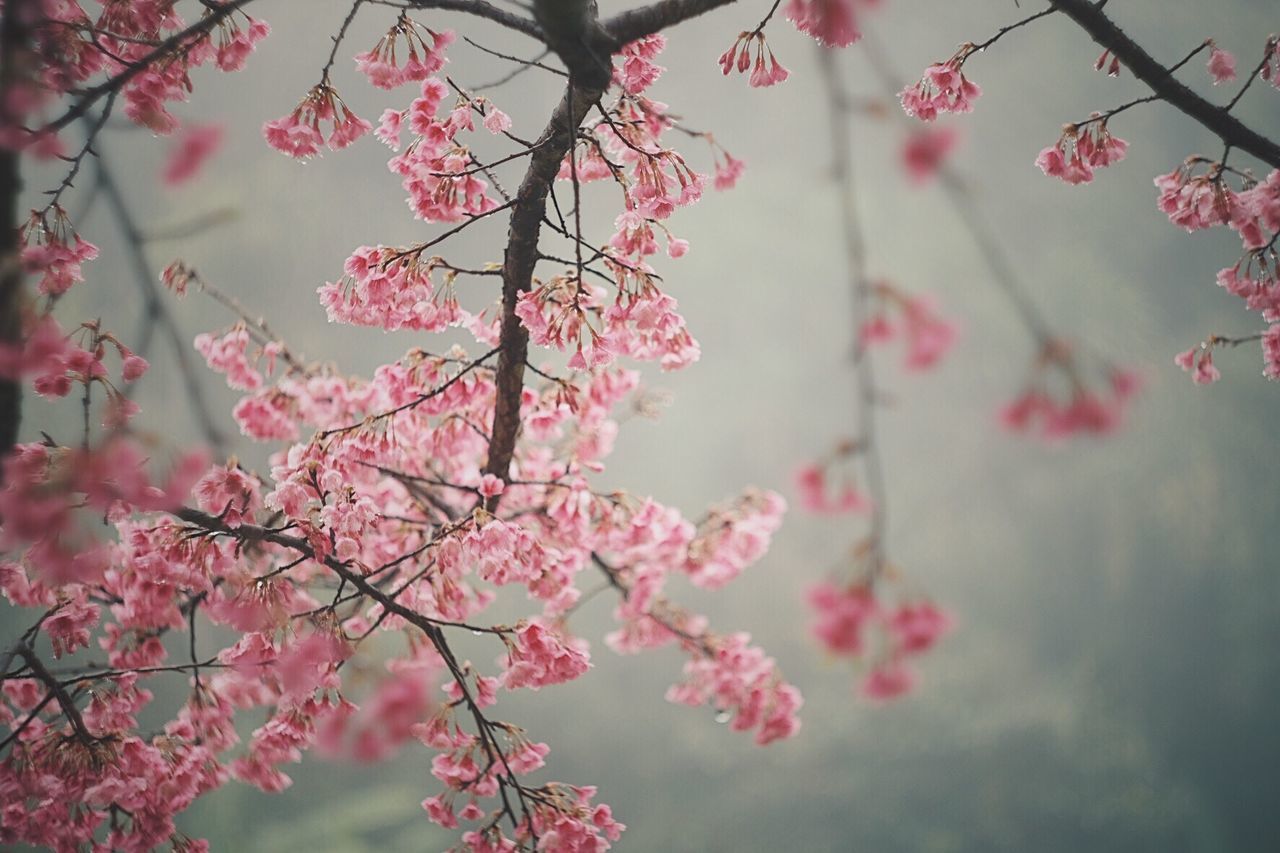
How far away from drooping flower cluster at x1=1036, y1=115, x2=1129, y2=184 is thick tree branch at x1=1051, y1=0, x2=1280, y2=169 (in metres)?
0.18

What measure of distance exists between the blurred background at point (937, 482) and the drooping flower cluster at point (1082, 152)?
4265 mm

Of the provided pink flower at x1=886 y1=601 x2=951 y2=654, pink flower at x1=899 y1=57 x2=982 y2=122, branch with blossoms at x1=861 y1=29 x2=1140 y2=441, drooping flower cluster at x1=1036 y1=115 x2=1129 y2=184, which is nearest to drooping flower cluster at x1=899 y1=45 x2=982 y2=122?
pink flower at x1=899 y1=57 x2=982 y2=122

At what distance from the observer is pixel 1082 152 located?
1.20 m

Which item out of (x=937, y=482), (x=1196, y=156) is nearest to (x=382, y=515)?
(x=1196, y=156)

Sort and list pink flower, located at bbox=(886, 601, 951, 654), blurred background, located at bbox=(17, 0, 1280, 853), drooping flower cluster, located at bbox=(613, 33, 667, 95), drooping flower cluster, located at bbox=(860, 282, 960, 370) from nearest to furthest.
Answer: drooping flower cluster, located at bbox=(860, 282, 960, 370), pink flower, located at bbox=(886, 601, 951, 654), drooping flower cluster, located at bbox=(613, 33, 667, 95), blurred background, located at bbox=(17, 0, 1280, 853)

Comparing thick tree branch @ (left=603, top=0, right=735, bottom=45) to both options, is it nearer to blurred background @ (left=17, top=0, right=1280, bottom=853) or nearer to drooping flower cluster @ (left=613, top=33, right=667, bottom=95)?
drooping flower cluster @ (left=613, top=33, right=667, bottom=95)

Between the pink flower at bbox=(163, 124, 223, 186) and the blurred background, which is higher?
the blurred background

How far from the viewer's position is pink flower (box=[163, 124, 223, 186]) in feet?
2.82

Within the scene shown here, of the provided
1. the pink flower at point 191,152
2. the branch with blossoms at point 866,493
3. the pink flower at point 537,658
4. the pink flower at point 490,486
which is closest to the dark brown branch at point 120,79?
the pink flower at point 191,152

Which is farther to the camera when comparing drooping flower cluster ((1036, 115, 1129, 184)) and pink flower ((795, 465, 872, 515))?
drooping flower cluster ((1036, 115, 1129, 184))

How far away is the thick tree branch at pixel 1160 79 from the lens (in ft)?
3.06

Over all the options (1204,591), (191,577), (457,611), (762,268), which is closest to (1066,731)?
(1204,591)

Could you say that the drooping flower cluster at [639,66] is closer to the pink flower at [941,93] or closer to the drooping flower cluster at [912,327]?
the pink flower at [941,93]


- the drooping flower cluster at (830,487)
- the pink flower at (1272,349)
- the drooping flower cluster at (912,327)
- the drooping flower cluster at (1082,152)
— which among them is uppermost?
the drooping flower cluster at (1082,152)
